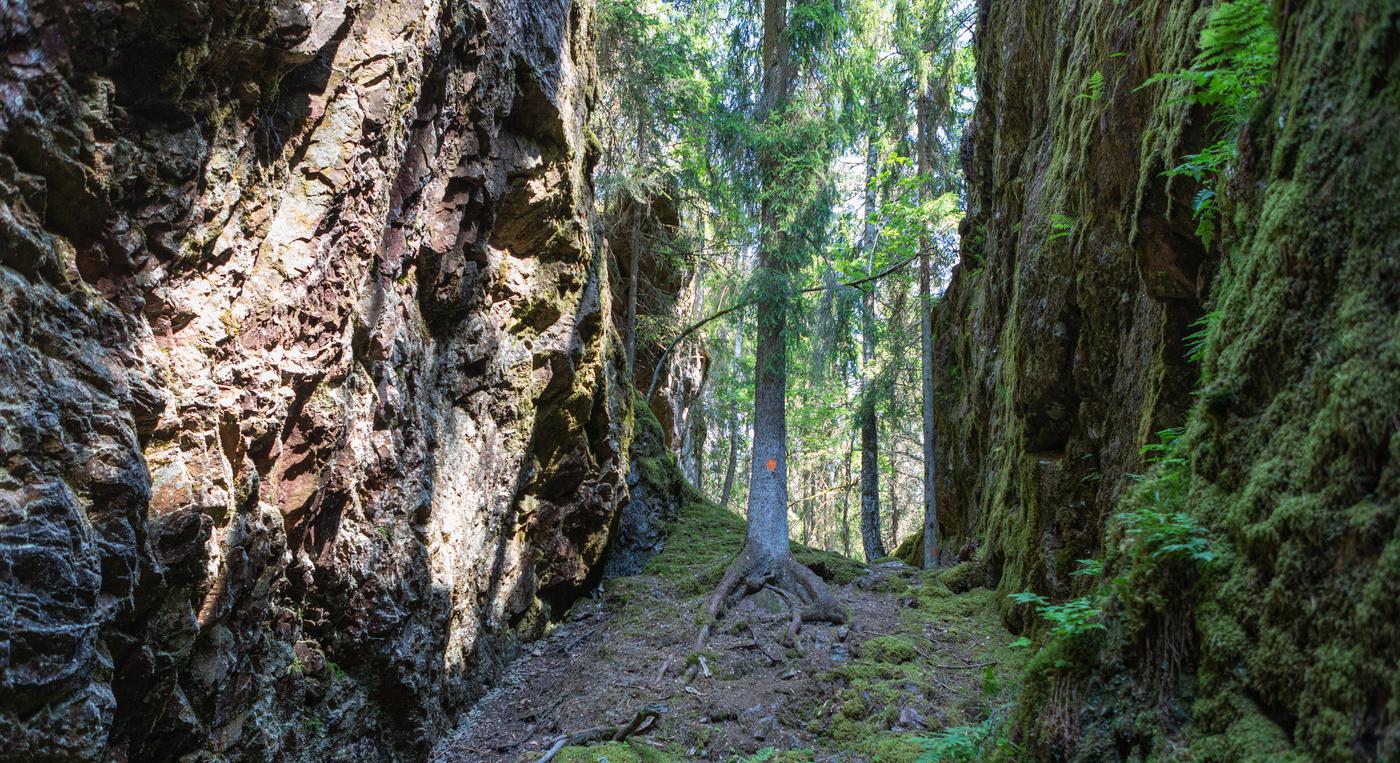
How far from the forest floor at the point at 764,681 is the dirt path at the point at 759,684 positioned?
2 cm

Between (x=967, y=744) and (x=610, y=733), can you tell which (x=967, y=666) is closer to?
(x=967, y=744)

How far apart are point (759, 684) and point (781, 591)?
7.30ft

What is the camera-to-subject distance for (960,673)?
7426 millimetres

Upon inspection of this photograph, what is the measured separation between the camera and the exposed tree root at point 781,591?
29.9ft

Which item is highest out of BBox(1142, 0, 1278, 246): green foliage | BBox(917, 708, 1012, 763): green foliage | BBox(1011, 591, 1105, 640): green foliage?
BBox(1142, 0, 1278, 246): green foliage

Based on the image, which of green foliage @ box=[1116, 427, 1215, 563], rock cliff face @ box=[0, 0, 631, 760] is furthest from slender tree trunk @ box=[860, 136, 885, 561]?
green foliage @ box=[1116, 427, 1215, 563]

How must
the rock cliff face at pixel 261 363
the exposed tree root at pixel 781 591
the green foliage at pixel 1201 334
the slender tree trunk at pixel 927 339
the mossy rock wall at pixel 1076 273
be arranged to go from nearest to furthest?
the rock cliff face at pixel 261 363 < the green foliage at pixel 1201 334 < the mossy rock wall at pixel 1076 273 < the exposed tree root at pixel 781 591 < the slender tree trunk at pixel 927 339

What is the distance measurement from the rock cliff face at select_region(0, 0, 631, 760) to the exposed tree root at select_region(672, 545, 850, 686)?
2.63 metres

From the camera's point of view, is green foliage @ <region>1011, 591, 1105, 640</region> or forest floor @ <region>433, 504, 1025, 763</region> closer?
green foliage @ <region>1011, 591, 1105, 640</region>

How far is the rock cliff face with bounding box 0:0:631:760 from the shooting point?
3180mm

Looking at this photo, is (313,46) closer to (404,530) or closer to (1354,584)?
(404,530)

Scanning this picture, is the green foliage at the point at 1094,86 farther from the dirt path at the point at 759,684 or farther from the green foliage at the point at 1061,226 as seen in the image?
the dirt path at the point at 759,684

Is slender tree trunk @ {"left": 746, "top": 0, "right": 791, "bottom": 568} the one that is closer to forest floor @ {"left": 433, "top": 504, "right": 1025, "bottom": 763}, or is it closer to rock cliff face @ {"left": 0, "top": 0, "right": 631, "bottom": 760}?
forest floor @ {"left": 433, "top": 504, "right": 1025, "bottom": 763}

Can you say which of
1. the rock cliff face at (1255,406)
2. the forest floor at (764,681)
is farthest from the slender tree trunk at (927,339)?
the rock cliff face at (1255,406)
